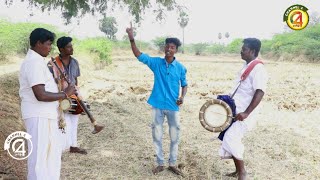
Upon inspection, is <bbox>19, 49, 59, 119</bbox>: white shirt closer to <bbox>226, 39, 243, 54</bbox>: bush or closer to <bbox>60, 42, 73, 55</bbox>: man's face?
<bbox>60, 42, 73, 55</bbox>: man's face

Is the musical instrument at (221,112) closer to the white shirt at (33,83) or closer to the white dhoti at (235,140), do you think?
the white dhoti at (235,140)

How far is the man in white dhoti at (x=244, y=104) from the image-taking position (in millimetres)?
4594

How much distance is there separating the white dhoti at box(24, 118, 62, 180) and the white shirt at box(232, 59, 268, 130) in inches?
87.0

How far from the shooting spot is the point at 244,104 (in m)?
4.73

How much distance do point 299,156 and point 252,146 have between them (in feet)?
2.76

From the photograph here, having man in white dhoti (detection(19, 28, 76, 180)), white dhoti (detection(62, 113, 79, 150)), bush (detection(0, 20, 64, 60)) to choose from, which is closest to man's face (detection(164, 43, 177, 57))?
man in white dhoti (detection(19, 28, 76, 180))

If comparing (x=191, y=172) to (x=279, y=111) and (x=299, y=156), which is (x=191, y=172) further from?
(x=279, y=111)

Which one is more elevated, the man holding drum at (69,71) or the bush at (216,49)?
the man holding drum at (69,71)

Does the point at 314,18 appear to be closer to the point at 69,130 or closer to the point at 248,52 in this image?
the point at 248,52

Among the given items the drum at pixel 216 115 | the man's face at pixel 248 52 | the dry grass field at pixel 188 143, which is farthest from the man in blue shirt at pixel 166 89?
the man's face at pixel 248 52

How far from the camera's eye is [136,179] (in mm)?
5141

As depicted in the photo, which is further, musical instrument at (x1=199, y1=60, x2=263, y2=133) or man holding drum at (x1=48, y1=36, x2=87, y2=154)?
man holding drum at (x1=48, y1=36, x2=87, y2=154)

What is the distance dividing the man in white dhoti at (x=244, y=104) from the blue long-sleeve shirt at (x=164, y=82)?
0.82m

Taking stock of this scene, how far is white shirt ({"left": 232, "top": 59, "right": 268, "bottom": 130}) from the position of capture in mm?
4586
